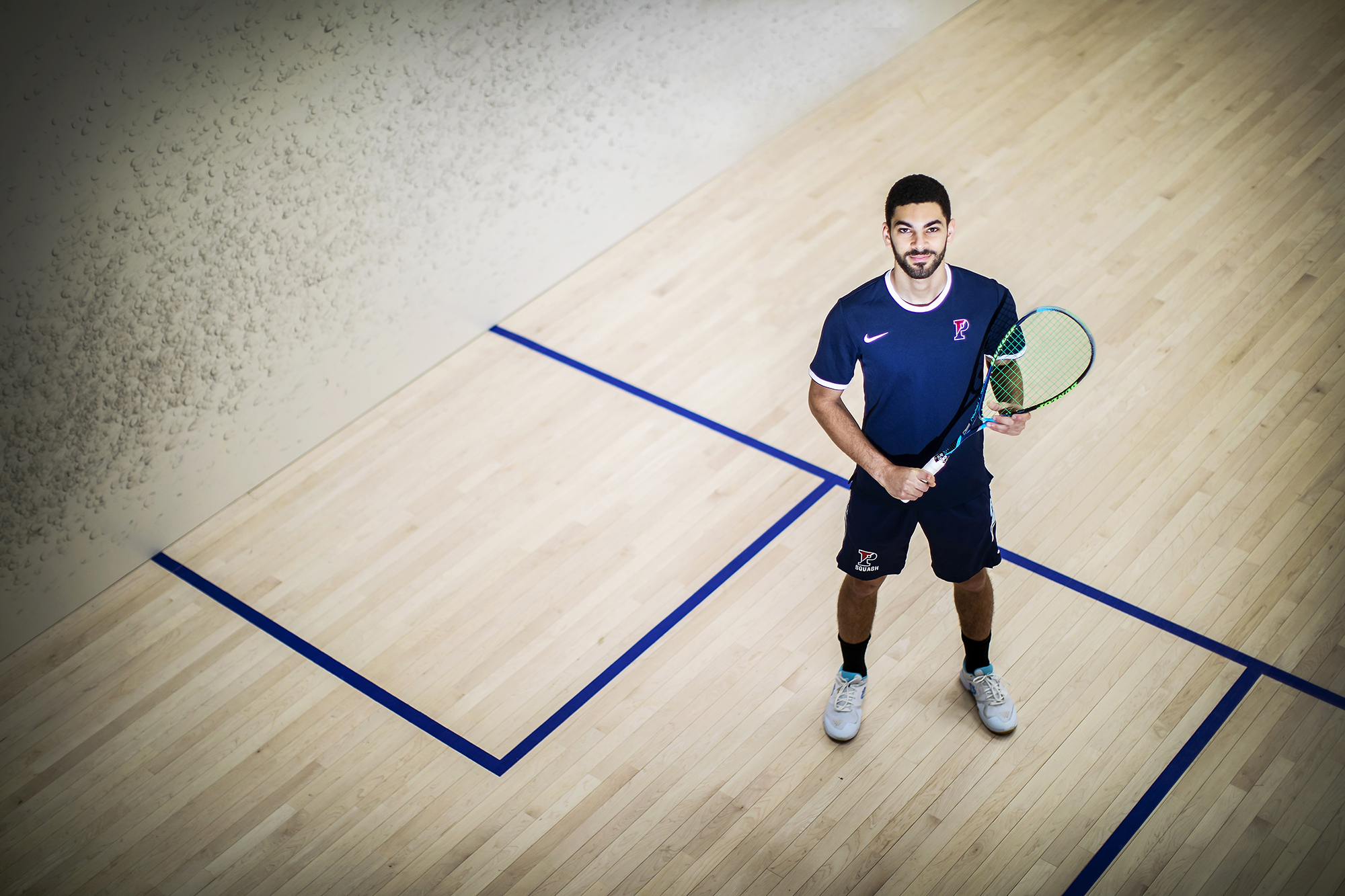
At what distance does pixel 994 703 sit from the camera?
265 cm

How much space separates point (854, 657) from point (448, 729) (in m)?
1.03

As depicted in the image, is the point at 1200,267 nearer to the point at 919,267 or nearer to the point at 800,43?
the point at 800,43

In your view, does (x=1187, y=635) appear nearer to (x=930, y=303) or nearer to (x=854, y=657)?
(x=854, y=657)

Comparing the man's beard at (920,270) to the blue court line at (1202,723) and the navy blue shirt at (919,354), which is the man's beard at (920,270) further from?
the blue court line at (1202,723)

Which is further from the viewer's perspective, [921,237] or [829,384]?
[829,384]

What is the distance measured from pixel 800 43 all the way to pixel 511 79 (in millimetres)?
1616

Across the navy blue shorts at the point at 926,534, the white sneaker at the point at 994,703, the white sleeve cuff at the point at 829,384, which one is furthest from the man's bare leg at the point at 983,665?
the white sleeve cuff at the point at 829,384

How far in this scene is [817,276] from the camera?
13.8 ft

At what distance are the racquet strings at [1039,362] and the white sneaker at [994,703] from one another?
Answer: 0.65 metres

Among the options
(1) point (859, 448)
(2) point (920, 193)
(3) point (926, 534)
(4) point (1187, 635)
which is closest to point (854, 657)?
(3) point (926, 534)

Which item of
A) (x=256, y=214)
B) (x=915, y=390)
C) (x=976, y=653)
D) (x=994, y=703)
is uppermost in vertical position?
(x=256, y=214)

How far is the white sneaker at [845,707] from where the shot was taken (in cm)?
267

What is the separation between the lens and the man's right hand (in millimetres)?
2096

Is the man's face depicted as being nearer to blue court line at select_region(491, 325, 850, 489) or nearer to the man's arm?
the man's arm
